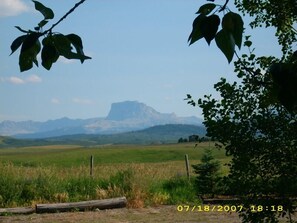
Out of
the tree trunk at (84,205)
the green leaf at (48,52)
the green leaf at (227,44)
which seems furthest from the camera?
the tree trunk at (84,205)

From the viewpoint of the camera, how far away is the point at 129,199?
37.6ft

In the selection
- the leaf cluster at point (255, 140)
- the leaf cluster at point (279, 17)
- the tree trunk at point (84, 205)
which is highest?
the leaf cluster at point (279, 17)

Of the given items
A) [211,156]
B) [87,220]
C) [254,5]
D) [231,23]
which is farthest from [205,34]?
[211,156]

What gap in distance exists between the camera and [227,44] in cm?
70

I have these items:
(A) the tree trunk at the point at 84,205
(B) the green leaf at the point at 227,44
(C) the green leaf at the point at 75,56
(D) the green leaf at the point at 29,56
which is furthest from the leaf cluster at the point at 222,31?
(A) the tree trunk at the point at 84,205

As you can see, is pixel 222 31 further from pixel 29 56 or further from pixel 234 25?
pixel 29 56

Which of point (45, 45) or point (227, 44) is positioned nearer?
point (227, 44)

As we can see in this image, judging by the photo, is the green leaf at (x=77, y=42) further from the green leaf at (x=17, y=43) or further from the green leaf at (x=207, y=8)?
the green leaf at (x=207, y=8)

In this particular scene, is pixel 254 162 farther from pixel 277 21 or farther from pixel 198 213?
pixel 198 213

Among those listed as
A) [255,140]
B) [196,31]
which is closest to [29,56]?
[196,31]

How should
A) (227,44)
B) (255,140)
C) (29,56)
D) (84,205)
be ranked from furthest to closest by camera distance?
1. (84,205)
2. (255,140)
3. (29,56)
4. (227,44)

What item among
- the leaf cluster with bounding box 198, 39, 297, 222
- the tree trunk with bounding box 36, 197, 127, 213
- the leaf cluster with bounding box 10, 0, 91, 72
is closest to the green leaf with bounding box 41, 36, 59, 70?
the leaf cluster with bounding box 10, 0, 91, 72

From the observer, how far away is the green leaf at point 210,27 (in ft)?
2.36

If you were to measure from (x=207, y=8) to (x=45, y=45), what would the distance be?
1.06 feet
